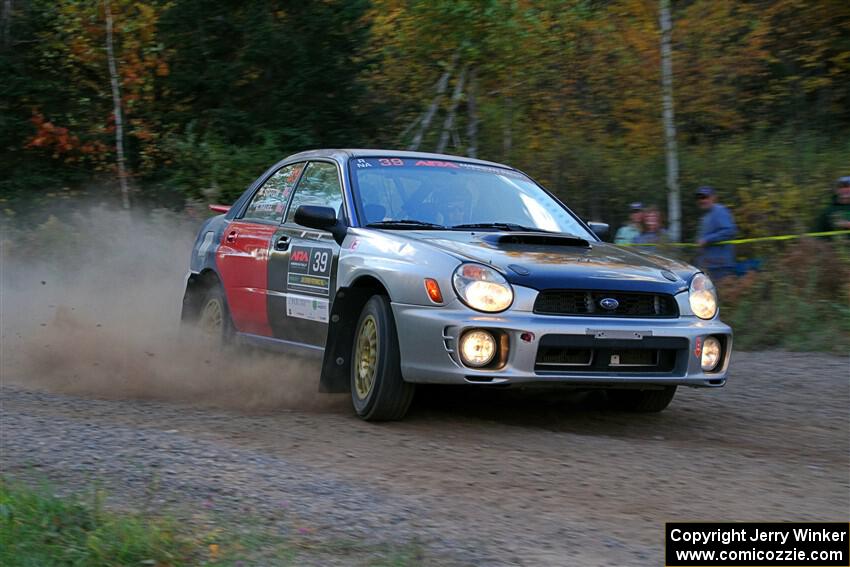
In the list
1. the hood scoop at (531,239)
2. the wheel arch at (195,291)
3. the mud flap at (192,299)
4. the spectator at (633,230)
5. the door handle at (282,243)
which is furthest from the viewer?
the spectator at (633,230)

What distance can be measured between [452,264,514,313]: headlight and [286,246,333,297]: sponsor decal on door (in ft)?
3.88

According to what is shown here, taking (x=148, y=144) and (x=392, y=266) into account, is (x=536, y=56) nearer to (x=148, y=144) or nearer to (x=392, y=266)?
(x=148, y=144)

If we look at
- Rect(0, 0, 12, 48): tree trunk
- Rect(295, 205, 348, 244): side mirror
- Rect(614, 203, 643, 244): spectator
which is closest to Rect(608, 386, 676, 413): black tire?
Rect(295, 205, 348, 244): side mirror

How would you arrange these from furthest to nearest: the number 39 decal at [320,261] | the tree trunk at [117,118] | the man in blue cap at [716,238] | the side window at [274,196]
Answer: the tree trunk at [117,118] → the man in blue cap at [716,238] → the side window at [274,196] → the number 39 decal at [320,261]

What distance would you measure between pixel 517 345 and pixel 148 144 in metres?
17.2

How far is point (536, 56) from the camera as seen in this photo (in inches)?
734

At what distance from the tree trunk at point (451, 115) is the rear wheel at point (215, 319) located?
10.6m

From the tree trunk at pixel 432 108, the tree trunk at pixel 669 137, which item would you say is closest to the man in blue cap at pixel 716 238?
the tree trunk at pixel 669 137

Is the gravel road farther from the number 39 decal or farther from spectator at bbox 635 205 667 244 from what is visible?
spectator at bbox 635 205 667 244

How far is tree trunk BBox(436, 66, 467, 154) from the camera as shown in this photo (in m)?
18.7

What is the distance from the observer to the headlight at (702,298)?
6418 millimetres

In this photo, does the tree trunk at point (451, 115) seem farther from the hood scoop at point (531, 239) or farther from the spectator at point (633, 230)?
the hood scoop at point (531, 239)

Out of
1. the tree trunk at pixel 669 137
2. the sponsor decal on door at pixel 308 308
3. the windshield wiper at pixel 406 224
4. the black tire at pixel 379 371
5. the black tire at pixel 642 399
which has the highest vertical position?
the tree trunk at pixel 669 137

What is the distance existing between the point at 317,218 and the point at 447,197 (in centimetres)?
91
